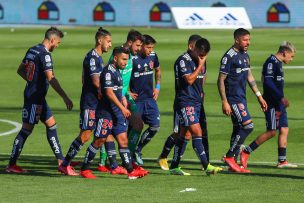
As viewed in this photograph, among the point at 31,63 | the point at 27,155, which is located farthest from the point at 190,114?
the point at 27,155

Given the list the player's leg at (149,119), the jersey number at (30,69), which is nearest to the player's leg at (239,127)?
the player's leg at (149,119)

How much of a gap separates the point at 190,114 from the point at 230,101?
108 centimetres

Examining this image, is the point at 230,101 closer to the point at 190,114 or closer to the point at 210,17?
the point at 190,114

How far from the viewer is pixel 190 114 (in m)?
15.3

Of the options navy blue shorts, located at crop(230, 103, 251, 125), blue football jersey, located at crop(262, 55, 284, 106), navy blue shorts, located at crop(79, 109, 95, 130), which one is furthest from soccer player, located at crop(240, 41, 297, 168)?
navy blue shorts, located at crop(79, 109, 95, 130)

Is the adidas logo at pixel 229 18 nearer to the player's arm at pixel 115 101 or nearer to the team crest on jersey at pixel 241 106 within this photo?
the team crest on jersey at pixel 241 106

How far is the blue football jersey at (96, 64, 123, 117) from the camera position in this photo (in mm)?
14758

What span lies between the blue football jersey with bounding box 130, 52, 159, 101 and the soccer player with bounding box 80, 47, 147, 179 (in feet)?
5.08

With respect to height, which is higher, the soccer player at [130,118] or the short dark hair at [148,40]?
the short dark hair at [148,40]

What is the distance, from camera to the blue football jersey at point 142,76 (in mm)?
16484

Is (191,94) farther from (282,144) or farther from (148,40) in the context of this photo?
(282,144)

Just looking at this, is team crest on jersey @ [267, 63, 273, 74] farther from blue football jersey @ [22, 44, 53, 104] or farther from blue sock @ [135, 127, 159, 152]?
blue football jersey @ [22, 44, 53, 104]

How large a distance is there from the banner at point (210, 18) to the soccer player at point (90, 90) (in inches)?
2198

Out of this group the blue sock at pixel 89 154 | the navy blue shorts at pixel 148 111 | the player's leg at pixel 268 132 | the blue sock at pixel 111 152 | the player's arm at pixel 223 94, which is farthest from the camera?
the navy blue shorts at pixel 148 111
